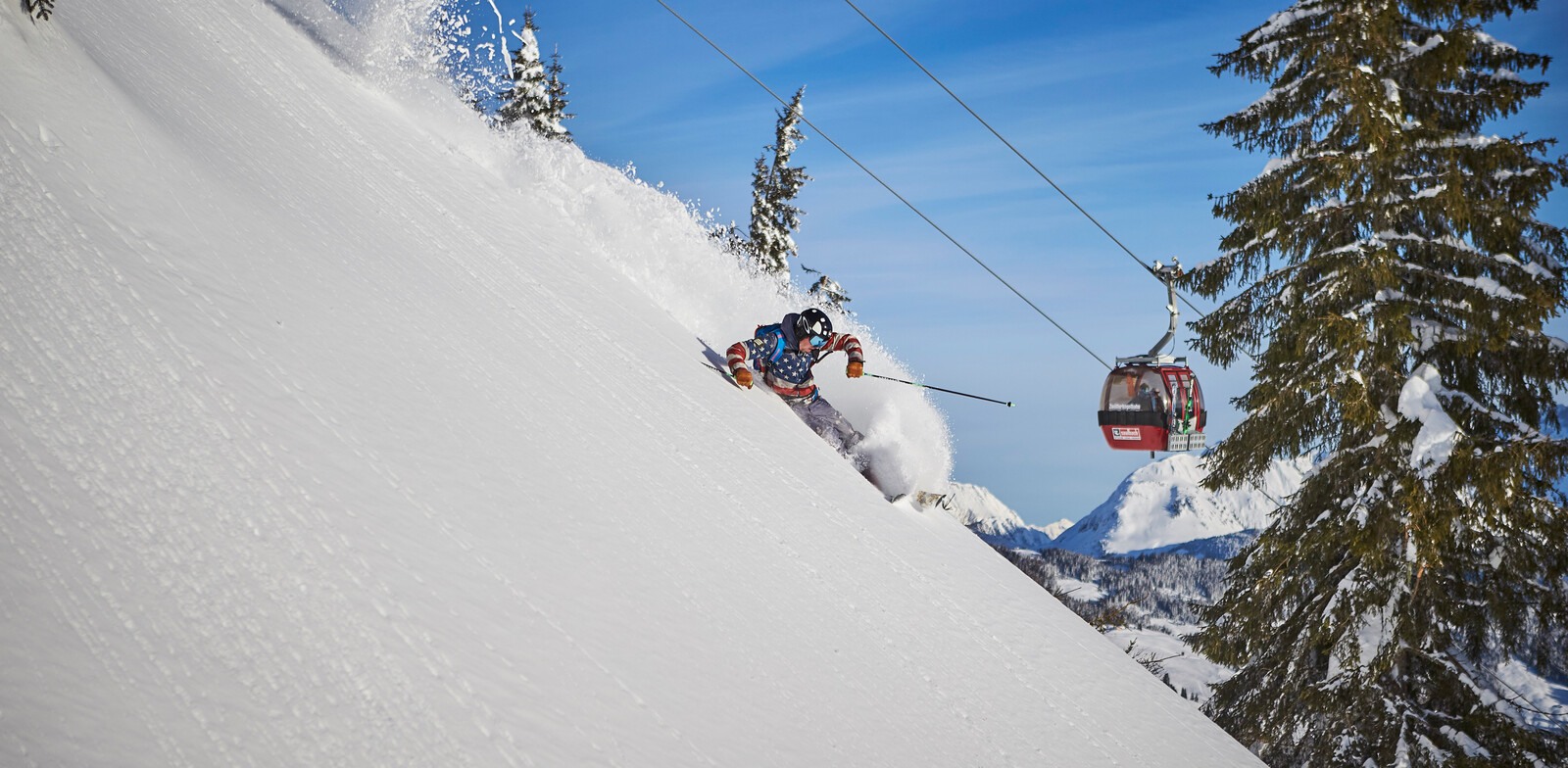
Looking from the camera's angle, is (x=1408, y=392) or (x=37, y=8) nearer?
Result: (x=37, y=8)

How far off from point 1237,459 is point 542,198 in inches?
442

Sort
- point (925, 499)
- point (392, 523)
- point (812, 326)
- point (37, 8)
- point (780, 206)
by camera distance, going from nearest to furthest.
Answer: point (392, 523) → point (37, 8) → point (925, 499) → point (812, 326) → point (780, 206)

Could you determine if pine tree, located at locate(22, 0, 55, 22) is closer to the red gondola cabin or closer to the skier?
the skier

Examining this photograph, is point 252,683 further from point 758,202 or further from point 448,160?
point 758,202

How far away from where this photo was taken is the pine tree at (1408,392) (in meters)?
8.45

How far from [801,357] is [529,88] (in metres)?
27.7

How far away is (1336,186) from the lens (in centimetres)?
940

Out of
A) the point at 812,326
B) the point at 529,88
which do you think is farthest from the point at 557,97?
the point at 812,326

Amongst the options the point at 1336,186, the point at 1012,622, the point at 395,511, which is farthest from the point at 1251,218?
the point at 395,511

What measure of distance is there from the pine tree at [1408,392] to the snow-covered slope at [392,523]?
4180mm

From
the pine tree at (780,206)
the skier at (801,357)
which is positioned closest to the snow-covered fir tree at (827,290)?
the pine tree at (780,206)

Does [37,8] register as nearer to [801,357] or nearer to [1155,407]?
[801,357]

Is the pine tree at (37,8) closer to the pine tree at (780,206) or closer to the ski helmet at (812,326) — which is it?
the ski helmet at (812,326)

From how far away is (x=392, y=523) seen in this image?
389 cm
